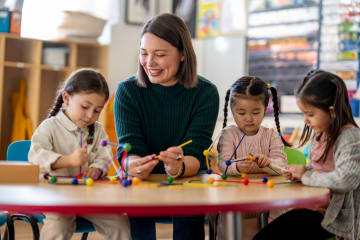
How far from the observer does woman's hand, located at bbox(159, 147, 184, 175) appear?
62.6 inches

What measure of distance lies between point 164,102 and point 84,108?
1.09ft

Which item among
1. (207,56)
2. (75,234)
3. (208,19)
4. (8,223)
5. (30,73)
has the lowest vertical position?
(75,234)

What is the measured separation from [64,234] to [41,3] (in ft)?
10.6

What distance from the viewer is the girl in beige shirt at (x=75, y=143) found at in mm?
1551

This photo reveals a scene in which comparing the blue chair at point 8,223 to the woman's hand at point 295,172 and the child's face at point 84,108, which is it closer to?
the child's face at point 84,108

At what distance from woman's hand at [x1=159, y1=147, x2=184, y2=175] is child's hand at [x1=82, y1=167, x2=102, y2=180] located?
22 centimetres

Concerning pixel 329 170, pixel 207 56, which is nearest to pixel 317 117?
pixel 329 170

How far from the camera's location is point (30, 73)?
429 centimetres

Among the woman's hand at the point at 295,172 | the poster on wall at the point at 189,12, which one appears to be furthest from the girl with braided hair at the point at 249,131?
the poster on wall at the point at 189,12

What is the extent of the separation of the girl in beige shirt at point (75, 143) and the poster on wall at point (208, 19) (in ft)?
10.7

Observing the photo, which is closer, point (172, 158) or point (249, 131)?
point (172, 158)

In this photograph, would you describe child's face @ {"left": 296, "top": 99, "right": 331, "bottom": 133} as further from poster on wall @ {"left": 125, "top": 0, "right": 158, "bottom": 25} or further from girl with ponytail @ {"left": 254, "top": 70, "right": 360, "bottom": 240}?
poster on wall @ {"left": 125, "top": 0, "right": 158, "bottom": 25}

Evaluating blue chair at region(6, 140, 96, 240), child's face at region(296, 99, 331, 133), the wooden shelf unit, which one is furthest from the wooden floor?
child's face at region(296, 99, 331, 133)

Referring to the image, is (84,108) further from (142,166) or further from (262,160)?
(262,160)
